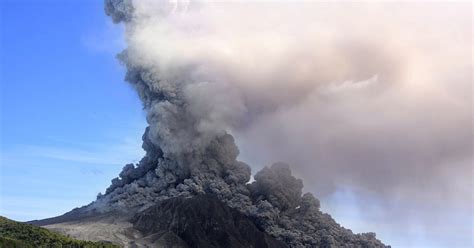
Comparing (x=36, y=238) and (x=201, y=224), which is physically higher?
(x=201, y=224)

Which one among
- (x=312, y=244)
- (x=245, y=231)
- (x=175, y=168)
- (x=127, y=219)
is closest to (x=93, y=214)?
(x=127, y=219)

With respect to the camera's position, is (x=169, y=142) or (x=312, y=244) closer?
(x=169, y=142)

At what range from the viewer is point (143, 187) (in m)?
177

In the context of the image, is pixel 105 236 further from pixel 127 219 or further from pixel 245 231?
pixel 245 231

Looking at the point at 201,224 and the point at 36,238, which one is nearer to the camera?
the point at 36,238

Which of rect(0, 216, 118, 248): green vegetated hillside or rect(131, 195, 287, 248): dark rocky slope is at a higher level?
rect(131, 195, 287, 248): dark rocky slope

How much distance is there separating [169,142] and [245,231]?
1104 inches

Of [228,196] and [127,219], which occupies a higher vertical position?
[228,196]

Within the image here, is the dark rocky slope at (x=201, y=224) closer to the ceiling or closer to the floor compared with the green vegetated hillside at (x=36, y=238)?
closer to the ceiling

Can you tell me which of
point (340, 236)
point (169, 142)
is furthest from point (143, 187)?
point (340, 236)

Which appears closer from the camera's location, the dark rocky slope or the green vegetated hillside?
the green vegetated hillside

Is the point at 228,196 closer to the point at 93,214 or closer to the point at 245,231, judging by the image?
the point at 245,231

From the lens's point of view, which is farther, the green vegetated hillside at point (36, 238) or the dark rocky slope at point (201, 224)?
the dark rocky slope at point (201, 224)

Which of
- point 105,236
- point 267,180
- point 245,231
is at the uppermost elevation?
point 267,180
